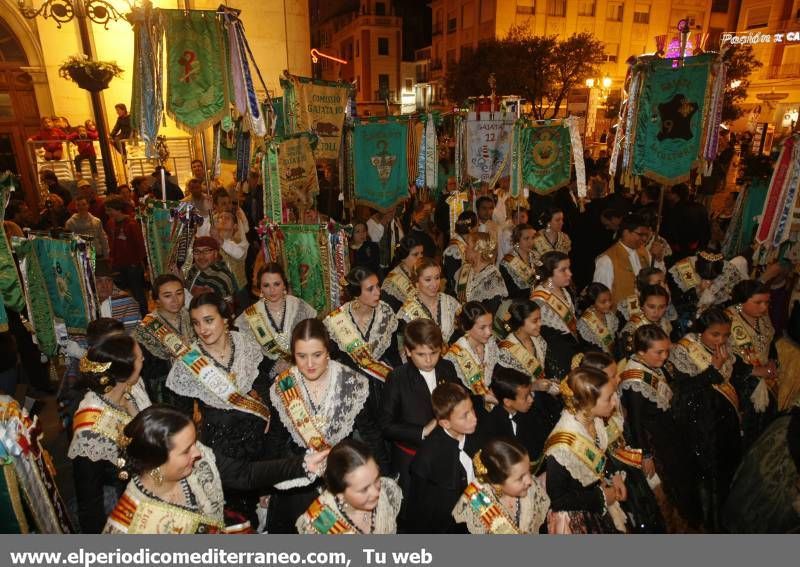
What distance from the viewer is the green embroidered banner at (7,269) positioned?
3.62m

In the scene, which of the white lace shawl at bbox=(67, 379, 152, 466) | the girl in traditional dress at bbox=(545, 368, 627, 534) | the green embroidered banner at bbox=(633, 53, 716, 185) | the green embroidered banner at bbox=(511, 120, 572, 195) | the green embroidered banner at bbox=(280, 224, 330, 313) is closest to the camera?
the white lace shawl at bbox=(67, 379, 152, 466)

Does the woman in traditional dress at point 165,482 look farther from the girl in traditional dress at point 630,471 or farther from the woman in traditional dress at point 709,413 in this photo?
the woman in traditional dress at point 709,413

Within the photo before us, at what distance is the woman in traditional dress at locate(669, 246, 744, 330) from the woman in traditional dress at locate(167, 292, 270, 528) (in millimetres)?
4520

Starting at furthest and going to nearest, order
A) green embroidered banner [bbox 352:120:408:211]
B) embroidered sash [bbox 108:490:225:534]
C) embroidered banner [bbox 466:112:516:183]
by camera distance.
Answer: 1. embroidered banner [bbox 466:112:516:183]
2. green embroidered banner [bbox 352:120:408:211]
3. embroidered sash [bbox 108:490:225:534]

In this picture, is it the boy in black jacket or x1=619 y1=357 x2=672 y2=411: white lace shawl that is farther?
x1=619 y1=357 x2=672 y2=411: white lace shawl

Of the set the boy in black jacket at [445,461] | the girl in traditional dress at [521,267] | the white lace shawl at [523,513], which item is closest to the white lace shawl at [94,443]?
the boy in black jacket at [445,461]

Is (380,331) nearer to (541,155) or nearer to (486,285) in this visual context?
(486,285)

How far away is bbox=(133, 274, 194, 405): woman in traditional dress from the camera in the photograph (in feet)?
12.9

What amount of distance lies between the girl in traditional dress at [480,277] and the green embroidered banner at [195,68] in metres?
3.27

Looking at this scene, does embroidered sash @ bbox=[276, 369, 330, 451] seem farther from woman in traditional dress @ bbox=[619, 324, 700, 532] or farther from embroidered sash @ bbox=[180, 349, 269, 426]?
woman in traditional dress @ bbox=[619, 324, 700, 532]

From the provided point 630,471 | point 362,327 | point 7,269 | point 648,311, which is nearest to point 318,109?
point 362,327

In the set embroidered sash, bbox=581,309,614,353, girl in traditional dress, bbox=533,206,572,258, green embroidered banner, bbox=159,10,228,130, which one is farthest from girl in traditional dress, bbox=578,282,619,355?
green embroidered banner, bbox=159,10,228,130

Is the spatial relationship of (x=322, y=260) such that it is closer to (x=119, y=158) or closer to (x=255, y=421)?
(x=255, y=421)

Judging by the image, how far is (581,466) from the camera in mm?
2785
